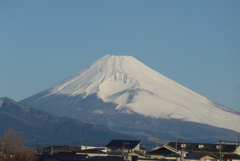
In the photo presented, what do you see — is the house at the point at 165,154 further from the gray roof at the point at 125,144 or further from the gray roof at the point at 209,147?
the gray roof at the point at 209,147

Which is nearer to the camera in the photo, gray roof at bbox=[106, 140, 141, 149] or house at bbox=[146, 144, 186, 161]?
house at bbox=[146, 144, 186, 161]

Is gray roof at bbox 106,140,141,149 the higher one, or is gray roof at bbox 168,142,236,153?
gray roof at bbox 168,142,236,153

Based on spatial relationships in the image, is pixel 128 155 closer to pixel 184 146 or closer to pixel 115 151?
pixel 115 151

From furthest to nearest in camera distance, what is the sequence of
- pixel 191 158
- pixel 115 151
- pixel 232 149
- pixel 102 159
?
pixel 232 149, pixel 115 151, pixel 191 158, pixel 102 159

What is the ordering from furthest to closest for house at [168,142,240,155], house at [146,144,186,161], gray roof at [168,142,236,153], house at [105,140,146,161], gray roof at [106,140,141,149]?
gray roof at [168,142,236,153] < house at [168,142,240,155] < gray roof at [106,140,141,149] < house at [105,140,146,161] < house at [146,144,186,161]

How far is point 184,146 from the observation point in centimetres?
8562

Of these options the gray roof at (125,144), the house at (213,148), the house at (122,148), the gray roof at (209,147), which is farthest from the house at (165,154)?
the gray roof at (209,147)

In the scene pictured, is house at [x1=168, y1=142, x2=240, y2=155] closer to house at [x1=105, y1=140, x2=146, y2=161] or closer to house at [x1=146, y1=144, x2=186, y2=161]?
house at [x1=105, y1=140, x2=146, y2=161]

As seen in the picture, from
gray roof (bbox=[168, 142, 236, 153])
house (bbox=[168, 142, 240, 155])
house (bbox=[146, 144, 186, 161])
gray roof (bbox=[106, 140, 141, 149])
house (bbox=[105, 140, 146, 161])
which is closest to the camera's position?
house (bbox=[146, 144, 186, 161])

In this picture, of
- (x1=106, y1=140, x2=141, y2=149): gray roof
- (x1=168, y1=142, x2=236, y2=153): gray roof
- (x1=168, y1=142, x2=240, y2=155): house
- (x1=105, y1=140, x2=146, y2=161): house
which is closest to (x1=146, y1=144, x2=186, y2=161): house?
(x1=105, y1=140, x2=146, y2=161): house

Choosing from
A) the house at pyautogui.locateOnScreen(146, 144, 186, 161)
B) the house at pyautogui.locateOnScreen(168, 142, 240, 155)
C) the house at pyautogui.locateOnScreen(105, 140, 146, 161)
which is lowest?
the house at pyautogui.locateOnScreen(146, 144, 186, 161)

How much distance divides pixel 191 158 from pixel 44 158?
14.2 m

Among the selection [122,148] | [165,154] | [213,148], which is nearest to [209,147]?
[213,148]

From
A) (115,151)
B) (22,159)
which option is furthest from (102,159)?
(115,151)
